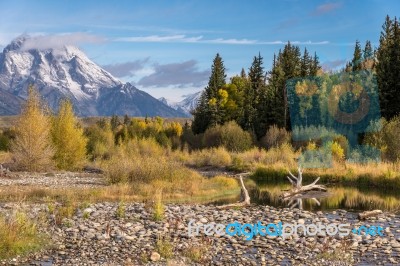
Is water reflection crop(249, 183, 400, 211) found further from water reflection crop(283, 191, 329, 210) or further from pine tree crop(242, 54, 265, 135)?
pine tree crop(242, 54, 265, 135)

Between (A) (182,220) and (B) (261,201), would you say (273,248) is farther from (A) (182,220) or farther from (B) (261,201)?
(B) (261,201)

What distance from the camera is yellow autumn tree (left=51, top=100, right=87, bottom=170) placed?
118ft

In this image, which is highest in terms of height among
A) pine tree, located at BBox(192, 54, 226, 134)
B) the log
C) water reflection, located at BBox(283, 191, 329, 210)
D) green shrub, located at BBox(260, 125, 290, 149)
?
pine tree, located at BBox(192, 54, 226, 134)

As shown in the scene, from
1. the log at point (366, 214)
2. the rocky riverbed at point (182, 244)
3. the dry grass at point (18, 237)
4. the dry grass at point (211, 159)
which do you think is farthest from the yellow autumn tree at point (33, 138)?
the log at point (366, 214)

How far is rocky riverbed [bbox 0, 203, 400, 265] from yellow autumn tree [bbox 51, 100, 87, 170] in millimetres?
19622

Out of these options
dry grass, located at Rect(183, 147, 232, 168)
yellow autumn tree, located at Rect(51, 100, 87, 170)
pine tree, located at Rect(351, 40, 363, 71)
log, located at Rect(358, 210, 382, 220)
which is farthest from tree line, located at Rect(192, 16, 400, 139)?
log, located at Rect(358, 210, 382, 220)

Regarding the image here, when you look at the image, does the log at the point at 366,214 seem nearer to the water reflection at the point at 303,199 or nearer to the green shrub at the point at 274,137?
the water reflection at the point at 303,199

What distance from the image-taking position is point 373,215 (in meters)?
17.5

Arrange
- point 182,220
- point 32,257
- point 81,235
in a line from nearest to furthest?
point 32,257 < point 81,235 < point 182,220

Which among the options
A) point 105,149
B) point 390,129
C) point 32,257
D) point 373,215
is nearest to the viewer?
point 32,257

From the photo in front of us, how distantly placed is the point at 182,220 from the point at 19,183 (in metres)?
14.6

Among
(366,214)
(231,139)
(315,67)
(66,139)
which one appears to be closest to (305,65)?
(315,67)

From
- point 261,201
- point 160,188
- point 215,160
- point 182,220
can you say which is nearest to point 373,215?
point 261,201

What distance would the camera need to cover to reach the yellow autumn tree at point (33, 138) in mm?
33312
